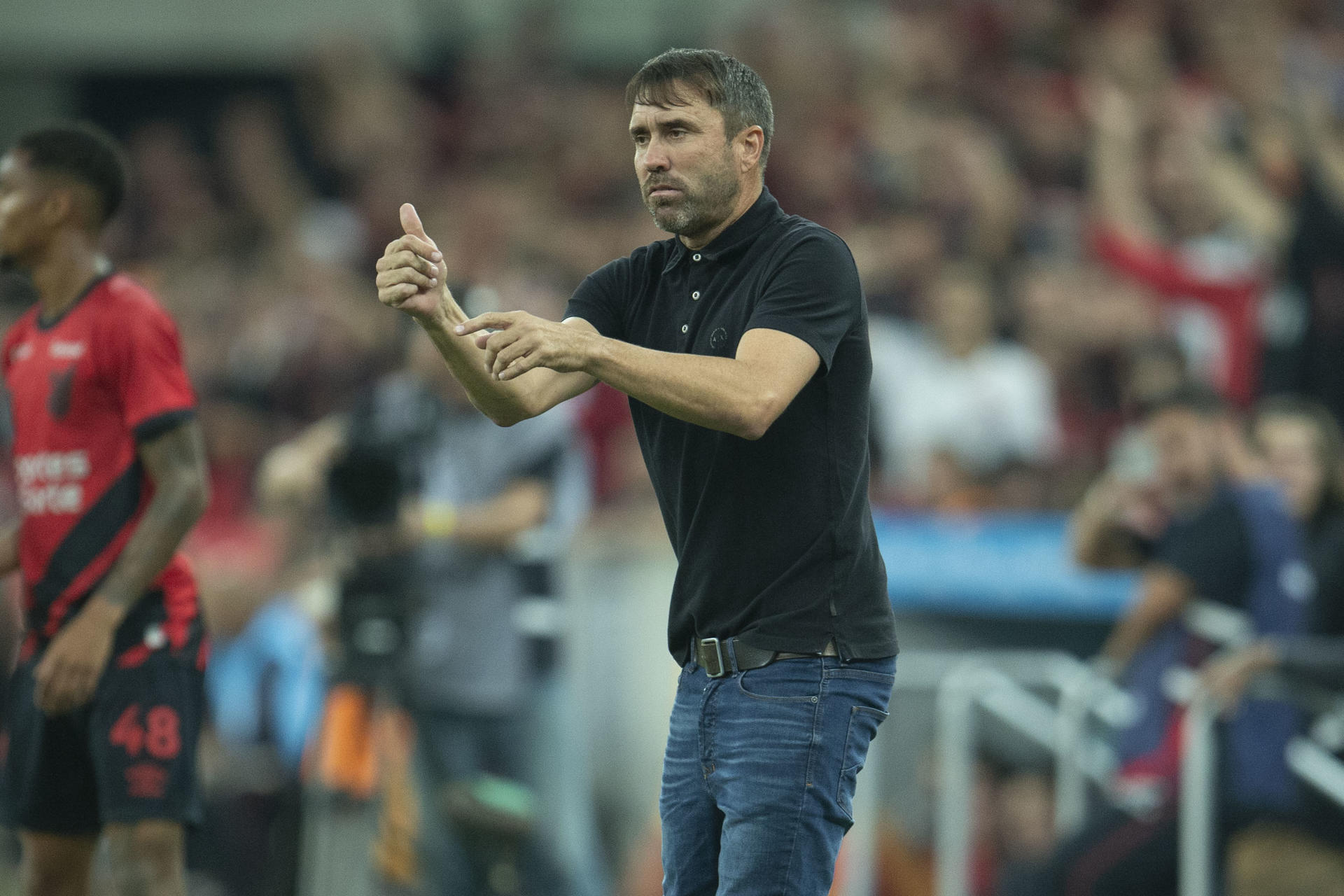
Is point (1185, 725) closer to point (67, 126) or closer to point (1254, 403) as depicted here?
point (1254, 403)

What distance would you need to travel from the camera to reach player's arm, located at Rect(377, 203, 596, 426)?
370 cm

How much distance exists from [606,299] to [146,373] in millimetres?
1464

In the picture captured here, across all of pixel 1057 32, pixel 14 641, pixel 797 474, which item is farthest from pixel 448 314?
pixel 1057 32

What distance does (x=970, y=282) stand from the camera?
9.49 meters

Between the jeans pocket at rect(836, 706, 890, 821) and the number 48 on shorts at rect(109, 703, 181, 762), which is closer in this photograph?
the jeans pocket at rect(836, 706, 890, 821)

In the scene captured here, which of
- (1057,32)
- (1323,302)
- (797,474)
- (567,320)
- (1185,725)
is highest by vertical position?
(1057,32)

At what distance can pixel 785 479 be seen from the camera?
381cm

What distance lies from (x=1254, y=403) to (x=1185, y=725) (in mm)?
2935

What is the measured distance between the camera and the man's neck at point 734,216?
3971 millimetres

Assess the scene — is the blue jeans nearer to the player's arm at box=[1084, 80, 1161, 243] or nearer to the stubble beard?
the stubble beard

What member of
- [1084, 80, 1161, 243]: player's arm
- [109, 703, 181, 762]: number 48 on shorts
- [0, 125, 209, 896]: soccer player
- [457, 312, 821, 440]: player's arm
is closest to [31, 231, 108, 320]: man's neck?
[0, 125, 209, 896]: soccer player

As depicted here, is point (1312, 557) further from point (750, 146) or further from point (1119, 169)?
point (1119, 169)

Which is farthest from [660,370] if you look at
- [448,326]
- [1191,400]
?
[1191,400]

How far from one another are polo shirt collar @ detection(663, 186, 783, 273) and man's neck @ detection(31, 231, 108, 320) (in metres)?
2.04
